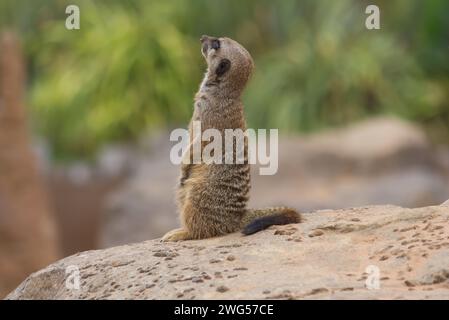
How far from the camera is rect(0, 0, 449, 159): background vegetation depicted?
1388 cm

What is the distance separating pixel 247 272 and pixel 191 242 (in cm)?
64

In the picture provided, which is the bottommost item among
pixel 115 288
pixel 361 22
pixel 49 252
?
pixel 49 252

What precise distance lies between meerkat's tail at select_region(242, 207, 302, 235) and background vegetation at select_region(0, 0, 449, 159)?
9.08m

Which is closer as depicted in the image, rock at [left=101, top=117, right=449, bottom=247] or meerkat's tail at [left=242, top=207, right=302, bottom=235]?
meerkat's tail at [left=242, top=207, right=302, bottom=235]

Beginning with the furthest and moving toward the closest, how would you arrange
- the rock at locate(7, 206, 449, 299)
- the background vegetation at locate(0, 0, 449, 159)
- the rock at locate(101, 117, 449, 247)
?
1. the background vegetation at locate(0, 0, 449, 159)
2. the rock at locate(101, 117, 449, 247)
3. the rock at locate(7, 206, 449, 299)

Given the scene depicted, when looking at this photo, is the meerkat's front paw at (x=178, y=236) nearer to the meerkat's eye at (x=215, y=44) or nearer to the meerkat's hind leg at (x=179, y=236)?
the meerkat's hind leg at (x=179, y=236)

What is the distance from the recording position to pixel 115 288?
3.76m

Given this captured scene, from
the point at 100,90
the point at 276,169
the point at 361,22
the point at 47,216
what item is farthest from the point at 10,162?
the point at 361,22

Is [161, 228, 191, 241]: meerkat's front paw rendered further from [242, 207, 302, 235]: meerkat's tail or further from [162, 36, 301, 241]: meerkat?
[242, 207, 302, 235]: meerkat's tail

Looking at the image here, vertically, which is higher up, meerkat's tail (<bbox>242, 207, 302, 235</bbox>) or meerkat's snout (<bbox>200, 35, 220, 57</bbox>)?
meerkat's snout (<bbox>200, 35, 220, 57</bbox>)

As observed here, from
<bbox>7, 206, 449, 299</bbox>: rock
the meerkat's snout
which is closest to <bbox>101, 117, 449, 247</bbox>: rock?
the meerkat's snout

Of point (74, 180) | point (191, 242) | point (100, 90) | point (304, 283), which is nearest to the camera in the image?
point (304, 283)

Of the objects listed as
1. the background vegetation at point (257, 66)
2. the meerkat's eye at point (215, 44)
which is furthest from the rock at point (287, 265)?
the background vegetation at point (257, 66)

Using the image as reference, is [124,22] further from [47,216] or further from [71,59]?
[47,216]
